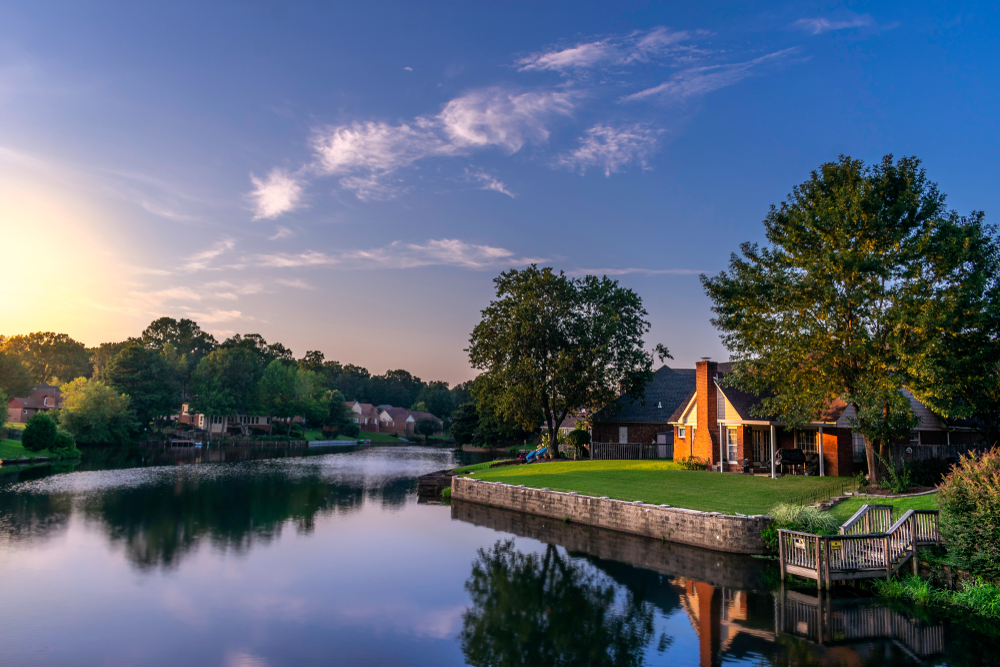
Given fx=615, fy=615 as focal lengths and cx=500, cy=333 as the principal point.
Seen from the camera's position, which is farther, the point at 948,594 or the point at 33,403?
the point at 33,403

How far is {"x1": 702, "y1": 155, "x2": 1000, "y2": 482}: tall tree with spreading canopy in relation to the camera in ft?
70.9

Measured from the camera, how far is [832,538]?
15742 mm

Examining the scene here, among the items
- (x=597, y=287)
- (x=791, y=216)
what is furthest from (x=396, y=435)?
(x=791, y=216)

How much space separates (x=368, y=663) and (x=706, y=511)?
13484mm

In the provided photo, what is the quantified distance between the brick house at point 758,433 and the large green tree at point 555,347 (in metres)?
8.56

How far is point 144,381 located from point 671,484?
77667 mm

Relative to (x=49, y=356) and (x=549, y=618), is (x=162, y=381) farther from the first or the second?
(x=549, y=618)

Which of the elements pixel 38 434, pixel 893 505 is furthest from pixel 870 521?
pixel 38 434

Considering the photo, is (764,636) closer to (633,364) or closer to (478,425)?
(633,364)

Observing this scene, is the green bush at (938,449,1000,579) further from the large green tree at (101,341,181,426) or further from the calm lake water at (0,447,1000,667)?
the large green tree at (101,341,181,426)

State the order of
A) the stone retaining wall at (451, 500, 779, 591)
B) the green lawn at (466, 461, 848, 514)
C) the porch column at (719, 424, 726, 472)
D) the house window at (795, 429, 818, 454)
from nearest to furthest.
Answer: the stone retaining wall at (451, 500, 779, 591) → the green lawn at (466, 461, 848, 514) → the house window at (795, 429, 818, 454) → the porch column at (719, 424, 726, 472)

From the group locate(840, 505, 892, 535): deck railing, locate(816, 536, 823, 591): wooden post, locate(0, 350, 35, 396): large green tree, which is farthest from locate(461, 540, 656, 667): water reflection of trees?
locate(0, 350, 35, 396): large green tree

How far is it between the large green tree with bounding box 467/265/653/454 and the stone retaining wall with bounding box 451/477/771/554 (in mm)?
13236

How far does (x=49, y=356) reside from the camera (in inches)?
5266
